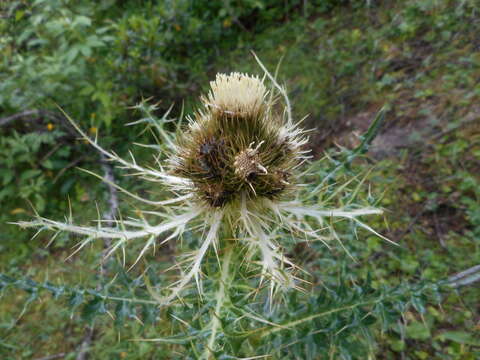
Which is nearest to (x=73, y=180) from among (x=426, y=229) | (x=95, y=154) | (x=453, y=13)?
(x=95, y=154)

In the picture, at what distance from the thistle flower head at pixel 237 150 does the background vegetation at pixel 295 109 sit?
0.42 m

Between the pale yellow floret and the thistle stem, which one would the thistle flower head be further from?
the thistle stem

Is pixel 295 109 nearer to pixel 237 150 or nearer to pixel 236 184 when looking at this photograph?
pixel 237 150

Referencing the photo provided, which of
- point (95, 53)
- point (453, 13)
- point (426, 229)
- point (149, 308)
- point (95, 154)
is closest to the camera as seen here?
point (149, 308)

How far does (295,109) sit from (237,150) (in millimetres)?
2143

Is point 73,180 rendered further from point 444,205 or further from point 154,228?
point 444,205

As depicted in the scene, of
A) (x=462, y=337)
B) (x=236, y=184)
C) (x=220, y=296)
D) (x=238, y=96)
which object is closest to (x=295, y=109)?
(x=238, y=96)

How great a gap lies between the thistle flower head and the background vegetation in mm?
415

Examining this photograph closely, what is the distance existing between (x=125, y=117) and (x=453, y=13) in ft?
11.1

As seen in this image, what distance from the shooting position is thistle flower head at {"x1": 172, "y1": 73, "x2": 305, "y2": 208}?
1.51m

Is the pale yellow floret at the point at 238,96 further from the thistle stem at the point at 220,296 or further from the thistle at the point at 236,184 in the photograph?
the thistle stem at the point at 220,296

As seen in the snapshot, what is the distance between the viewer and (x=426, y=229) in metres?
2.41

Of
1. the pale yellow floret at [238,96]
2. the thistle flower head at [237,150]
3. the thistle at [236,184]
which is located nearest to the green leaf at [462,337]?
the thistle at [236,184]

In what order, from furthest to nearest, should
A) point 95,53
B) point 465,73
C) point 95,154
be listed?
point 95,53 → point 95,154 → point 465,73
